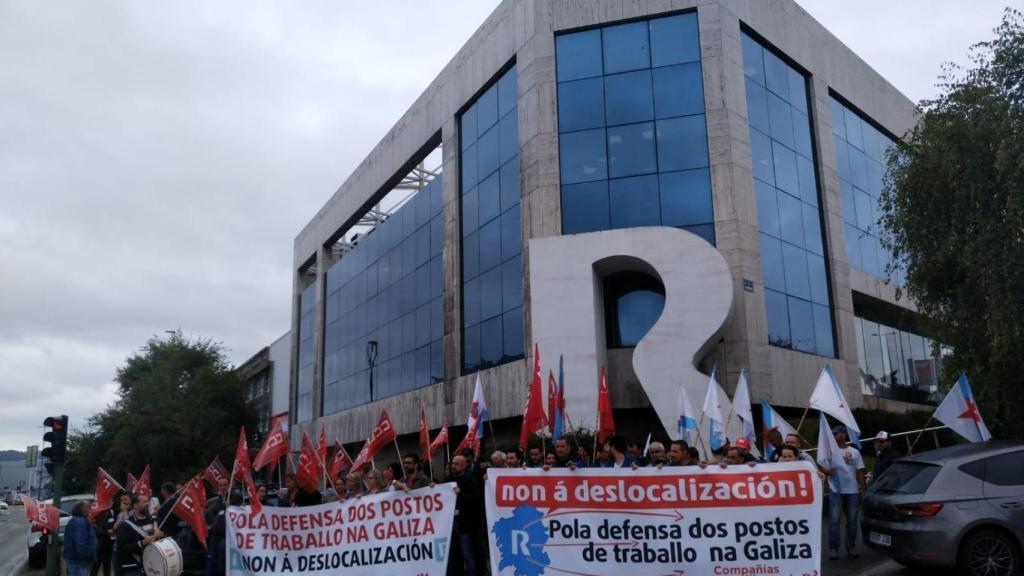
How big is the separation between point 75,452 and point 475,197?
35.1m

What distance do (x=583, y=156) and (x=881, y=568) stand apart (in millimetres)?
15567

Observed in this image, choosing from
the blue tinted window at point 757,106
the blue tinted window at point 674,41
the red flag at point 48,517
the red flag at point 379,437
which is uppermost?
the blue tinted window at point 674,41

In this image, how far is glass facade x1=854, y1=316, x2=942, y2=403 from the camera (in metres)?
29.0

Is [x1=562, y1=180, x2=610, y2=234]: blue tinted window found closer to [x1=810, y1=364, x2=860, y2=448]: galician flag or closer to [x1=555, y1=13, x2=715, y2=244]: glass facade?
[x1=555, y1=13, x2=715, y2=244]: glass facade

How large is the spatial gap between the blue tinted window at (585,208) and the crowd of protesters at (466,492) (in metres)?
11.8

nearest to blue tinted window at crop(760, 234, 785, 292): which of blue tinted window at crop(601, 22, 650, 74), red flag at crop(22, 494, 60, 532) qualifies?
blue tinted window at crop(601, 22, 650, 74)

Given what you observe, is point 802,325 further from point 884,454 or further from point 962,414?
point 962,414

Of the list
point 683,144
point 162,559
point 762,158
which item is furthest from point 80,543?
point 762,158

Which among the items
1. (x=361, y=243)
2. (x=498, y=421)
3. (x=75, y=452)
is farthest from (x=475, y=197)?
(x=75, y=452)

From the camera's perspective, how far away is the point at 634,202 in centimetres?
2306

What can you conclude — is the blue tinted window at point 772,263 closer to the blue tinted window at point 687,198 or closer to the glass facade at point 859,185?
the blue tinted window at point 687,198

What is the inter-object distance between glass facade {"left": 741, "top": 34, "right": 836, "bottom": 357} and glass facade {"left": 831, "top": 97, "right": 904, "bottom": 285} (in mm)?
2355

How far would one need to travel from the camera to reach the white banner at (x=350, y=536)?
919 cm

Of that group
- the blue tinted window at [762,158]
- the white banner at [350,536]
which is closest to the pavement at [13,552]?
the white banner at [350,536]
